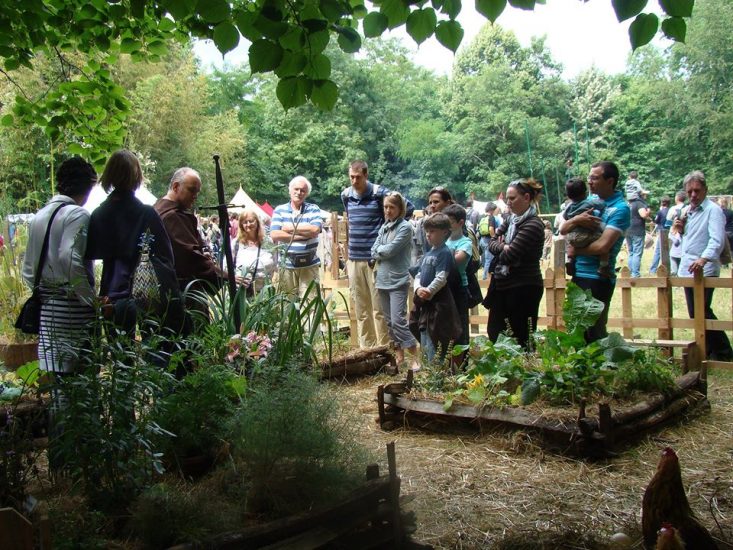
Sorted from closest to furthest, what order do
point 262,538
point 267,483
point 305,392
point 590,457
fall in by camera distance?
point 262,538, point 267,483, point 305,392, point 590,457

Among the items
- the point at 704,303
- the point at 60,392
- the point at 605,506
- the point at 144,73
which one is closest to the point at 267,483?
the point at 60,392

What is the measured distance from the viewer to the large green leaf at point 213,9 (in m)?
2.95

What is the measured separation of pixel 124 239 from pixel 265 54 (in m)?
1.52

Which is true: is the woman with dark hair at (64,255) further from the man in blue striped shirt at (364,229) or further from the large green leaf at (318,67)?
the man in blue striped shirt at (364,229)

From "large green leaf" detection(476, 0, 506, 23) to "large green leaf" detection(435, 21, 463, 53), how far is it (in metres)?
0.18

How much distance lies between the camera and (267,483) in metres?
2.66

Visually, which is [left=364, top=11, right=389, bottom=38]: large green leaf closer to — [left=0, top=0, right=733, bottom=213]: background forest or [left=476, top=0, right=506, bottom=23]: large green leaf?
[left=476, top=0, right=506, bottom=23]: large green leaf

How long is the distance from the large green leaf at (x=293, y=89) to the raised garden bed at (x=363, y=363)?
358 cm

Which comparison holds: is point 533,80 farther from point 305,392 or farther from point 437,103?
point 305,392

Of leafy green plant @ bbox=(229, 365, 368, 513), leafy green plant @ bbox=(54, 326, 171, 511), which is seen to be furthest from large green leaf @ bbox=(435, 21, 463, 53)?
leafy green plant @ bbox=(54, 326, 171, 511)

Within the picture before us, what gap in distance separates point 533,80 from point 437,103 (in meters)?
8.47

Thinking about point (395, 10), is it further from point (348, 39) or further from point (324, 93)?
point (324, 93)

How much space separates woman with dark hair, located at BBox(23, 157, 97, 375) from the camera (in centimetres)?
367

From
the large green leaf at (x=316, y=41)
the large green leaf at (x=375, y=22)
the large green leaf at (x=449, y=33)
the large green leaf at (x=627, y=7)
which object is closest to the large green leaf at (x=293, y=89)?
the large green leaf at (x=316, y=41)
